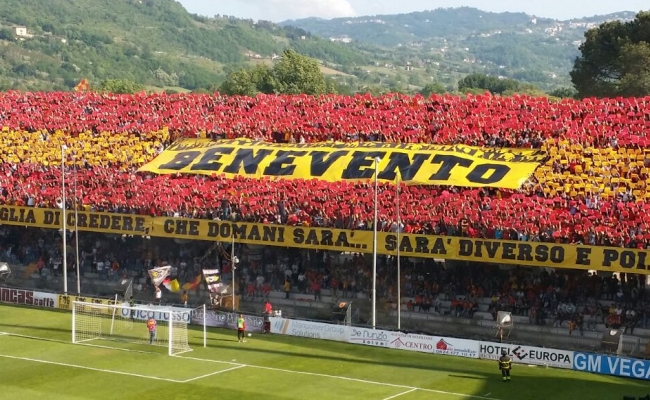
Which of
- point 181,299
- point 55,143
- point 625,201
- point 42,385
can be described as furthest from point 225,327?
point 55,143

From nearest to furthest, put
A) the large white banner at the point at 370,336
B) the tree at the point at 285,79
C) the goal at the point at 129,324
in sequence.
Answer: the large white banner at the point at 370,336
the goal at the point at 129,324
the tree at the point at 285,79

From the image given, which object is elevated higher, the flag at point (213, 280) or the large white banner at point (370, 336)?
the flag at point (213, 280)

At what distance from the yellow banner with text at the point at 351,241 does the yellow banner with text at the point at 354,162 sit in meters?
4.25

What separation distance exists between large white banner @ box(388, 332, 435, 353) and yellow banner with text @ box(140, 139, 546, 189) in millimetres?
10844

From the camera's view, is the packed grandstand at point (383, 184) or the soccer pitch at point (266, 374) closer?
the soccer pitch at point (266, 374)

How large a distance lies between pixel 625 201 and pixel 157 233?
25507 millimetres

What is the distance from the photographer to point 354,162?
2429 inches

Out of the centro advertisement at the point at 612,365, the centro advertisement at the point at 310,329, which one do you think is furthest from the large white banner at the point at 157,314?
the centro advertisement at the point at 612,365

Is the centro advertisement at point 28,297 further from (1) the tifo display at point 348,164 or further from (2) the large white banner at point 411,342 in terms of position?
(2) the large white banner at point 411,342

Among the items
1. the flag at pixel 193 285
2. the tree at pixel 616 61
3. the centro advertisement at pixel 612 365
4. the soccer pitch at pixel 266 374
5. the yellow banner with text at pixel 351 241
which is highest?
the tree at pixel 616 61

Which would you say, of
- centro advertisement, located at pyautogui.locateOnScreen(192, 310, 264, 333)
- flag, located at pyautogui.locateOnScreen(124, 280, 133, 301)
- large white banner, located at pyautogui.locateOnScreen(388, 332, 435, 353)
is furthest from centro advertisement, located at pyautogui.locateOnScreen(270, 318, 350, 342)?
flag, located at pyautogui.locateOnScreen(124, 280, 133, 301)

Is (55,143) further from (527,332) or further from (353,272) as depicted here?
(527,332)

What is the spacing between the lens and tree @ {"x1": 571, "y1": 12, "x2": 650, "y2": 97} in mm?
100812

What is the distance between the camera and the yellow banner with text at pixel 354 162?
57438 mm
